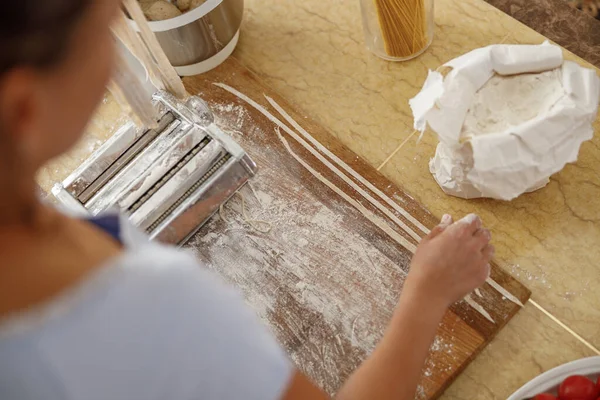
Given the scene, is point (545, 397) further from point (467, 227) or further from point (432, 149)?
point (432, 149)

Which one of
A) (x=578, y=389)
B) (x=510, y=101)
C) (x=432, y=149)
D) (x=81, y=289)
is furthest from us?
(x=432, y=149)

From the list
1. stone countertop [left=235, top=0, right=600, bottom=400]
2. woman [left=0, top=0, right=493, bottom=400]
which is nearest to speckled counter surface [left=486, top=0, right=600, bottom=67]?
stone countertop [left=235, top=0, right=600, bottom=400]

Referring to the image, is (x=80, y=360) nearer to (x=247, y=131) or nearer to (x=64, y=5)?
(x=64, y=5)

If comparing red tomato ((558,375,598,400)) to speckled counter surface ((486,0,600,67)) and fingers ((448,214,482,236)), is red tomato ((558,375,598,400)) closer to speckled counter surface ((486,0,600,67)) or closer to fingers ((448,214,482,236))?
fingers ((448,214,482,236))

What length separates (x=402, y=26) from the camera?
3.53 feet

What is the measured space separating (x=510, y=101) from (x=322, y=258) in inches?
13.6

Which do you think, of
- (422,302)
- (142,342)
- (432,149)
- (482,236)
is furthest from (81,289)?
(432,149)

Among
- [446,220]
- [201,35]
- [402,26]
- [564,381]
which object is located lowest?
[564,381]

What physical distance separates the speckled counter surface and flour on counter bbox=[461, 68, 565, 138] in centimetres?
26

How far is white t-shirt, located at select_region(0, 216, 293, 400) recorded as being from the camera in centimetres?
38

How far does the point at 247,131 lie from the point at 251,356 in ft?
2.24

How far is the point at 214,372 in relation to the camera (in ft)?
1.48

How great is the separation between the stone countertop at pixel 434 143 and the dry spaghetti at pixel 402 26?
3 cm

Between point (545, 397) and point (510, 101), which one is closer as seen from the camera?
point (545, 397)
